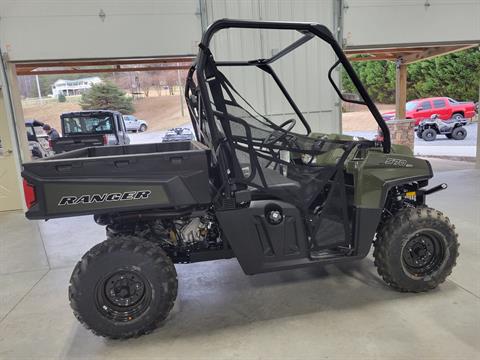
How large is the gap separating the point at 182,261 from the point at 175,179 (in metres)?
0.75

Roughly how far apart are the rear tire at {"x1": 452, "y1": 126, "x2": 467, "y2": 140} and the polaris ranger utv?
40.9ft

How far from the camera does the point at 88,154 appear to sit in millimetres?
3502

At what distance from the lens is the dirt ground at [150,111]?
20.7 m

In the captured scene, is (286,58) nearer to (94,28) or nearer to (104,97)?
(94,28)

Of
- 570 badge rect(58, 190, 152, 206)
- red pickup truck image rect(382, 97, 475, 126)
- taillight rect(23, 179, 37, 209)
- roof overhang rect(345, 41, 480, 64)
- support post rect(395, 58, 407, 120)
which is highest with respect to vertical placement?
roof overhang rect(345, 41, 480, 64)

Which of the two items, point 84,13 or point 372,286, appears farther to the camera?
point 84,13

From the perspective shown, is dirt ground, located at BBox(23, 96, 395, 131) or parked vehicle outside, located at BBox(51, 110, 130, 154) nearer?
parked vehicle outside, located at BBox(51, 110, 130, 154)

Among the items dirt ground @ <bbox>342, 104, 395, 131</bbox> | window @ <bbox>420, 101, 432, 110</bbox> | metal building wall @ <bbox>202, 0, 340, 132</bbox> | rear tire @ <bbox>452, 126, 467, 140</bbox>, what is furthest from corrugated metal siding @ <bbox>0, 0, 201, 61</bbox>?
dirt ground @ <bbox>342, 104, 395, 131</bbox>

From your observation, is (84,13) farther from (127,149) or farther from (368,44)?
(368,44)

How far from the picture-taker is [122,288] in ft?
8.30

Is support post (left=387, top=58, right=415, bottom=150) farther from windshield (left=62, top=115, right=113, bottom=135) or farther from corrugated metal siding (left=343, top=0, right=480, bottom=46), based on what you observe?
windshield (left=62, top=115, right=113, bottom=135)

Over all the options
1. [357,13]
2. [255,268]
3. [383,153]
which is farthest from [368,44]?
[255,268]

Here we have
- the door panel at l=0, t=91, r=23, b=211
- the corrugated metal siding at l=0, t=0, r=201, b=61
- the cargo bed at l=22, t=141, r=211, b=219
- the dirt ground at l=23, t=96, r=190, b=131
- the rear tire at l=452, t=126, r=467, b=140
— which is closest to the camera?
the cargo bed at l=22, t=141, r=211, b=219

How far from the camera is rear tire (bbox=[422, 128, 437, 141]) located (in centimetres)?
1394
